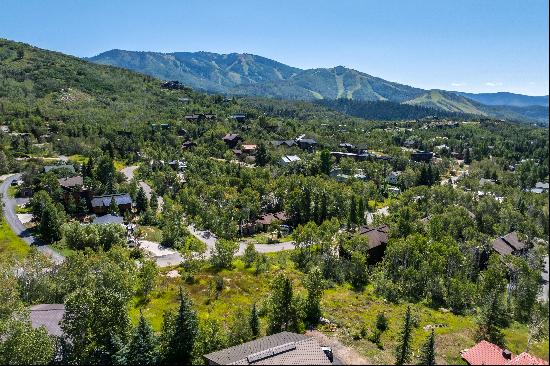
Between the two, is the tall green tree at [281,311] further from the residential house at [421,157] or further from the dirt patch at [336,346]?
the residential house at [421,157]

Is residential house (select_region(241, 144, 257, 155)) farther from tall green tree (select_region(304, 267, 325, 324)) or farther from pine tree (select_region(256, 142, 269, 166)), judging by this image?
tall green tree (select_region(304, 267, 325, 324))

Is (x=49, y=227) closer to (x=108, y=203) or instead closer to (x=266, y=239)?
(x=108, y=203)

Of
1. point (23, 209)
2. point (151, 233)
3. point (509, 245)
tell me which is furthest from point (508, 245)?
point (23, 209)

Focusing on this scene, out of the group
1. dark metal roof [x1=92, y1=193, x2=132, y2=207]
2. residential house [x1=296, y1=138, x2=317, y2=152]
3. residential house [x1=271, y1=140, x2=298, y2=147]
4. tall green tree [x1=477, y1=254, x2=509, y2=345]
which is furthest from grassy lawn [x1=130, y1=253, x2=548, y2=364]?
residential house [x1=296, y1=138, x2=317, y2=152]

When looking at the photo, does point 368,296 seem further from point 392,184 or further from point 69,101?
point 69,101

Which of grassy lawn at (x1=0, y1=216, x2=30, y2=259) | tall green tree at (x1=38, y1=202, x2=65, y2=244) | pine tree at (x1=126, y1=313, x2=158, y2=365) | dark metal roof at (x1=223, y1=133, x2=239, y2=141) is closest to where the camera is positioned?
pine tree at (x1=126, y1=313, x2=158, y2=365)
